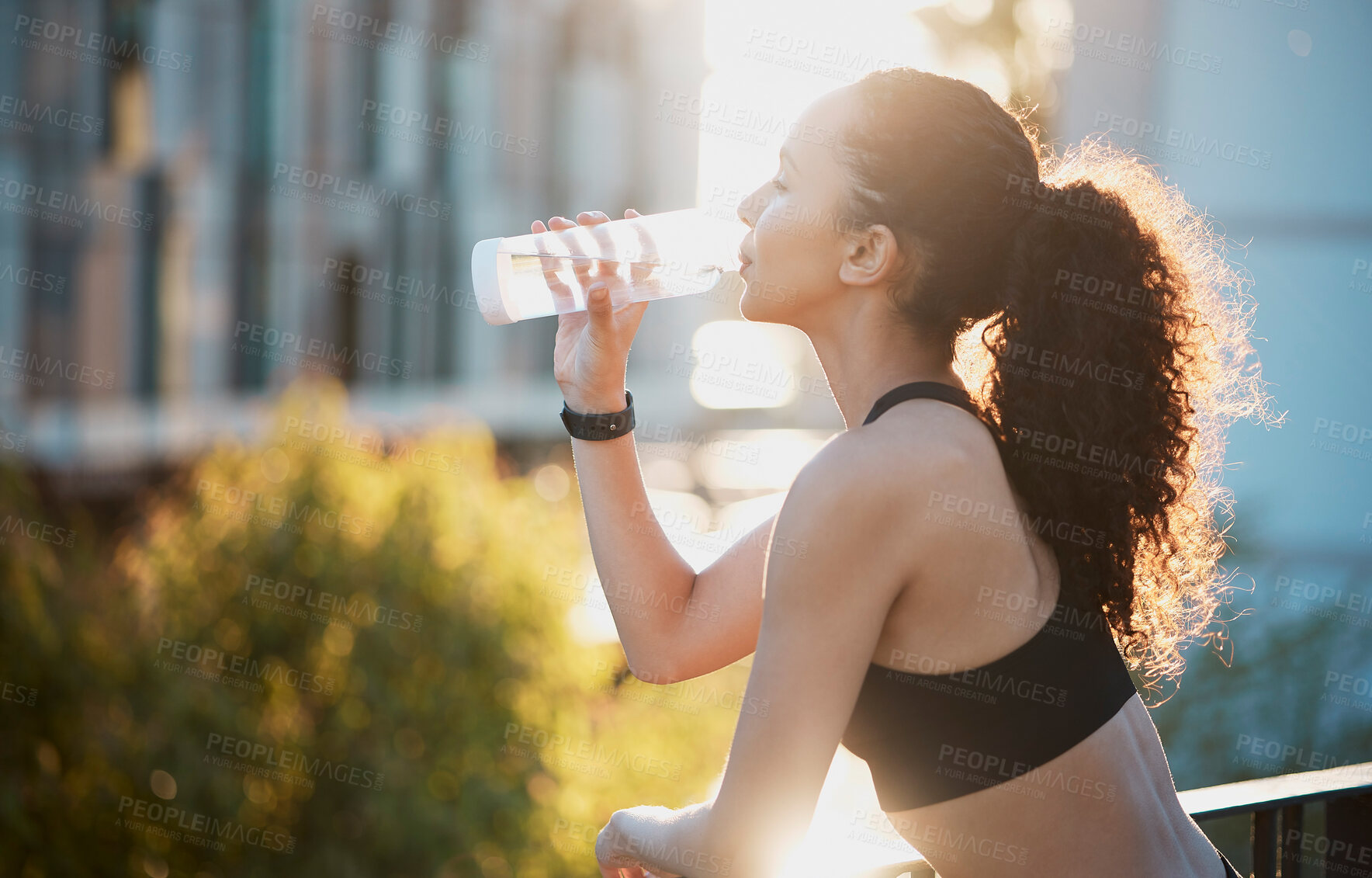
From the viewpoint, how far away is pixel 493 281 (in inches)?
73.2

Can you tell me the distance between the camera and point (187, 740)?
2646mm

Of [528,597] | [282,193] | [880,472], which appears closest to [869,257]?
[880,472]

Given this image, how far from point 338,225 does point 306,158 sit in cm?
72

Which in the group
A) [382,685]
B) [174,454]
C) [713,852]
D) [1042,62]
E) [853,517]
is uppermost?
[1042,62]

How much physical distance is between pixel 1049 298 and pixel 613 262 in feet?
2.82

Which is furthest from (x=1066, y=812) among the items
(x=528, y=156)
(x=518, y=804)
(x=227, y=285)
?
(x=528, y=156)

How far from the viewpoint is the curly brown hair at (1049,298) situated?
138 centimetres

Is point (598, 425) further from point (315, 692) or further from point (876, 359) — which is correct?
point (315, 692)

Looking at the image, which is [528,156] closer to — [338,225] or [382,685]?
[338,225]

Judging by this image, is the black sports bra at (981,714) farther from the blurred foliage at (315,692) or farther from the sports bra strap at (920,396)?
the blurred foliage at (315,692)

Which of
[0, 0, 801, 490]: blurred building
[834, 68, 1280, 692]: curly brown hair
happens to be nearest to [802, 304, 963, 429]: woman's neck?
[834, 68, 1280, 692]: curly brown hair

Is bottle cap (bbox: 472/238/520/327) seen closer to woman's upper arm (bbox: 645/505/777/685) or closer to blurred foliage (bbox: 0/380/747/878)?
woman's upper arm (bbox: 645/505/777/685)

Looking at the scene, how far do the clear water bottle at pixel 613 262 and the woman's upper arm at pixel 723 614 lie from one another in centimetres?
49

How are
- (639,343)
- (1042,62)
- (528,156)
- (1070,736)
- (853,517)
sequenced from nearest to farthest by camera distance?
(853,517), (1070,736), (1042,62), (528,156), (639,343)
